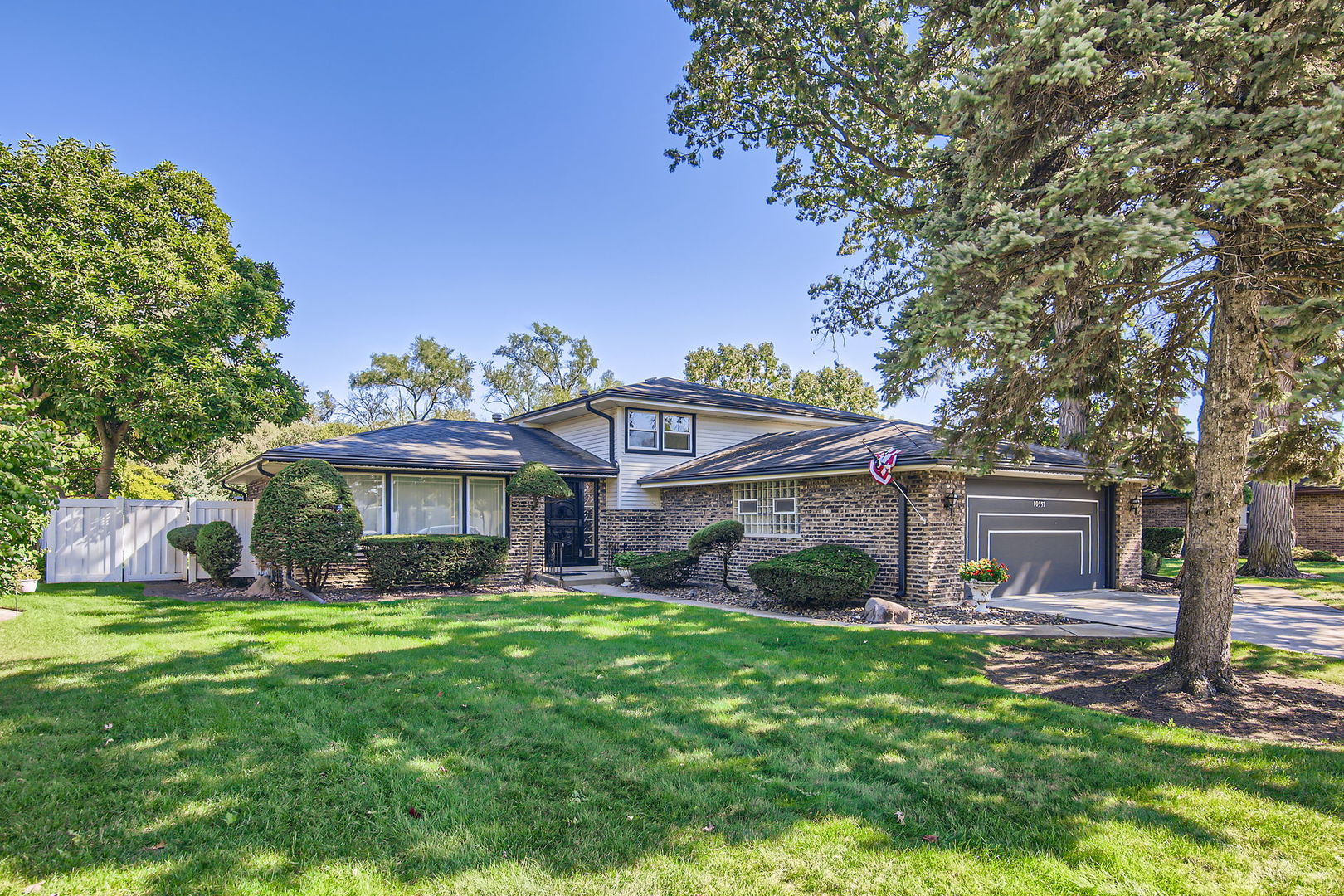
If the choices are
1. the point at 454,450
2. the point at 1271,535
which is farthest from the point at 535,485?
the point at 1271,535

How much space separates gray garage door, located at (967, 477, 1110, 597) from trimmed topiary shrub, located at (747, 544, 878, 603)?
2.62m

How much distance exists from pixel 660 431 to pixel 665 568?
470 cm

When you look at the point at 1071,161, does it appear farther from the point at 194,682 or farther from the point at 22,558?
the point at 22,558

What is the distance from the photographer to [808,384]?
3734cm

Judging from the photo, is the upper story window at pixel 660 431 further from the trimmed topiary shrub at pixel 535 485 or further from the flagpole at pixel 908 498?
the flagpole at pixel 908 498

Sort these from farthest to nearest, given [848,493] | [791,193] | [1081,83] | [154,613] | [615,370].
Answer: [615,370] < [791,193] < [848,493] < [154,613] < [1081,83]

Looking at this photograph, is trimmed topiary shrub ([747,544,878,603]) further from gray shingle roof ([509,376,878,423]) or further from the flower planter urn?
gray shingle roof ([509,376,878,423])

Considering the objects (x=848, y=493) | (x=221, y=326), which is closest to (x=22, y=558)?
(x=848, y=493)

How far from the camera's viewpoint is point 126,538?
43.9ft

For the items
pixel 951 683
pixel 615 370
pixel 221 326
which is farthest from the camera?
pixel 615 370

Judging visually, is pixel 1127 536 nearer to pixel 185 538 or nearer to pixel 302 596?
pixel 302 596

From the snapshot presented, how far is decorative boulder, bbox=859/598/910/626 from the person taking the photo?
9461mm

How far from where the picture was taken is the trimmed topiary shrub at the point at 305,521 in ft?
35.0

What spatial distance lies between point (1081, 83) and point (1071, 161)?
1.01 metres
